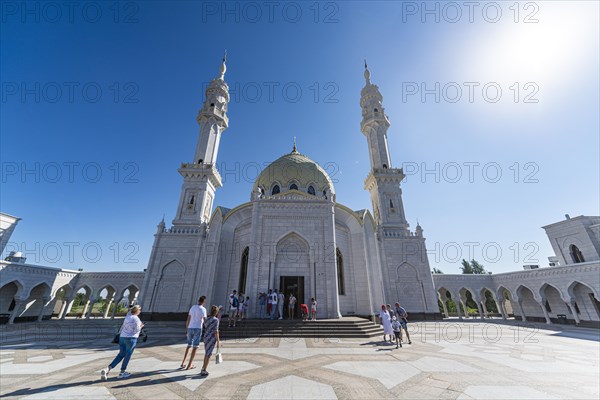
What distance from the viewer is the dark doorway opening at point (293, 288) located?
15266 millimetres

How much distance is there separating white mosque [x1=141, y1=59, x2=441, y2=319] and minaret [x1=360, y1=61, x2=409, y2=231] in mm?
117

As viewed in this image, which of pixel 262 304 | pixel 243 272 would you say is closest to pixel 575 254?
pixel 262 304

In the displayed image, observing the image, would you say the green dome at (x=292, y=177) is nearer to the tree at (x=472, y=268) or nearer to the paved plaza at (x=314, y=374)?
the paved plaza at (x=314, y=374)

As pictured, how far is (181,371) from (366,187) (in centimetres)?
2712

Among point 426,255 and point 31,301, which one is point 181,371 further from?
point 31,301

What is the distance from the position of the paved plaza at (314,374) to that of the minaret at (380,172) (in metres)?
16.6

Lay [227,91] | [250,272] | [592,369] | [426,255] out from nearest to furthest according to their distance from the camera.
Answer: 1. [592,369]
2. [250,272]
3. [426,255]
4. [227,91]

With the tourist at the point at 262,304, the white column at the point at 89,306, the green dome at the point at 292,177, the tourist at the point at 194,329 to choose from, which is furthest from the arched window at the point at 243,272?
the white column at the point at 89,306

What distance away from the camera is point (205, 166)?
1016 inches

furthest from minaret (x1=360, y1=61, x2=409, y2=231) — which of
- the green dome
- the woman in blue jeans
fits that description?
the woman in blue jeans

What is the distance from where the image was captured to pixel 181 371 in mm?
5570

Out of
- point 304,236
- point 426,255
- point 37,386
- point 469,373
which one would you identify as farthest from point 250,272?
point 426,255

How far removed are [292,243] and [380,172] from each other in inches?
627

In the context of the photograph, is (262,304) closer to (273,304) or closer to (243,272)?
(273,304)
